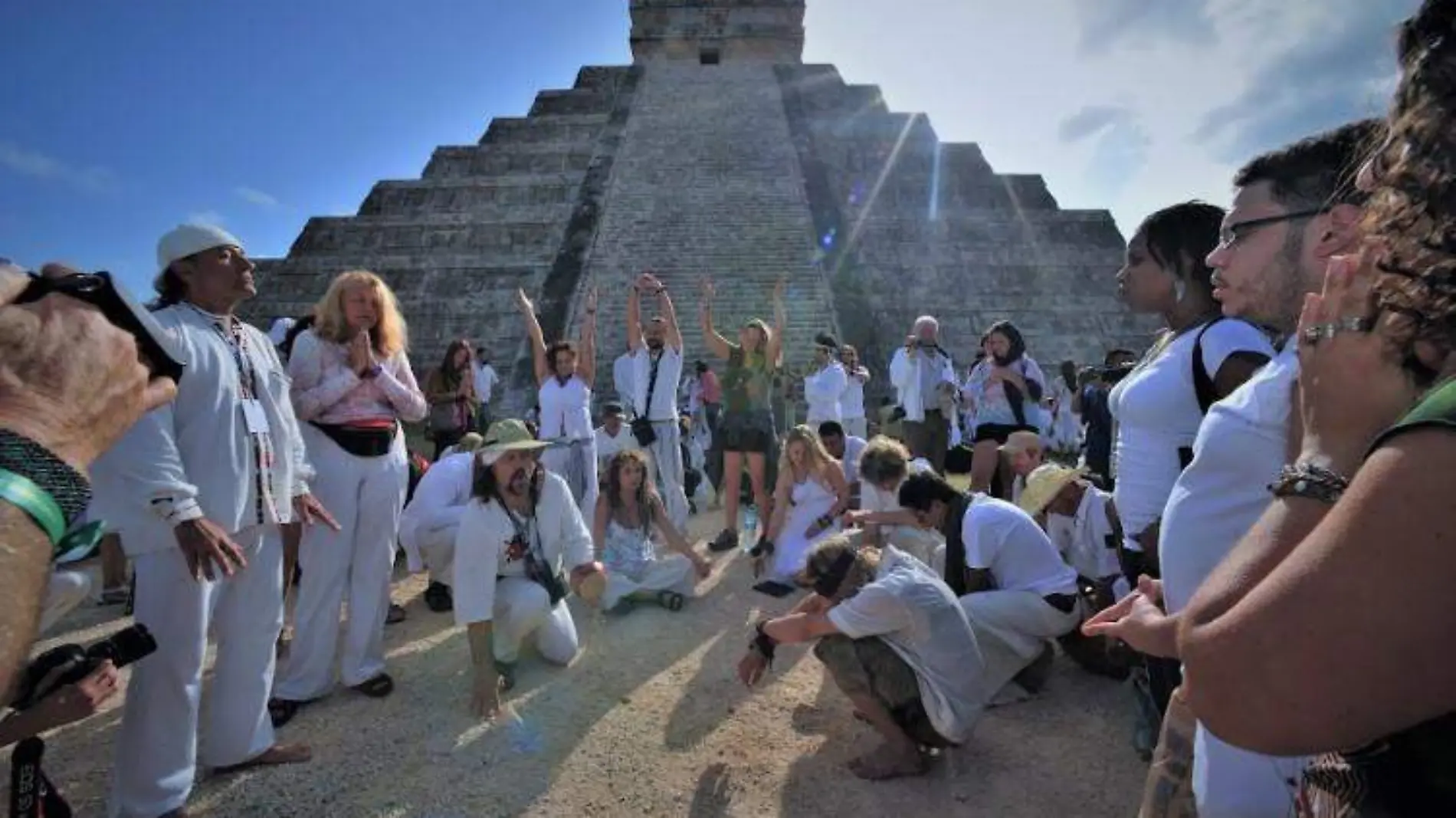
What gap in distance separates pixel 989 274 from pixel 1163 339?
14670mm

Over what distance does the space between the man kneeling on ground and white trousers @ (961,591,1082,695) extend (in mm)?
397

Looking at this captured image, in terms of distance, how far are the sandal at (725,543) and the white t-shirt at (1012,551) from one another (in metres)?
2.99

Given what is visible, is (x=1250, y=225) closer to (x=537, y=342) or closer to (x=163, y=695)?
(x=163, y=695)

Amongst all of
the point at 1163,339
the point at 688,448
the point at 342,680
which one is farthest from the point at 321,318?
the point at 688,448

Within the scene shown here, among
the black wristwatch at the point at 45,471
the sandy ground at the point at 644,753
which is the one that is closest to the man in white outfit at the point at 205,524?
the sandy ground at the point at 644,753

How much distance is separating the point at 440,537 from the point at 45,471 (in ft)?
13.7

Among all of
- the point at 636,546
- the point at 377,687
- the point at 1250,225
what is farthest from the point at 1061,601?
the point at 377,687

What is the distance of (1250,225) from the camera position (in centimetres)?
186

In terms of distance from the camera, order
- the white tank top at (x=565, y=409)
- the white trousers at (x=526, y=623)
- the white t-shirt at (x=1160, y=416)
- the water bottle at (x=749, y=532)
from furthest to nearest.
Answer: the water bottle at (x=749, y=532) → the white tank top at (x=565, y=409) → the white trousers at (x=526, y=623) → the white t-shirt at (x=1160, y=416)

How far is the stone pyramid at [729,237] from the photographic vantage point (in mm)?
14906

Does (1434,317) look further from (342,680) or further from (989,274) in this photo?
(989,274)

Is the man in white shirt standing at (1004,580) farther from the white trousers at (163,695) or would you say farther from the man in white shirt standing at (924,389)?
the man in white shirt standing at (924,389)

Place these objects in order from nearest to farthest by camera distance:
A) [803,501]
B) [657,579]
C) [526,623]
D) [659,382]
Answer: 1. [526,623]
2. [657,579]
3. [803,501]
4. [659,382]

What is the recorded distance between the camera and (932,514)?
419 centimetres
